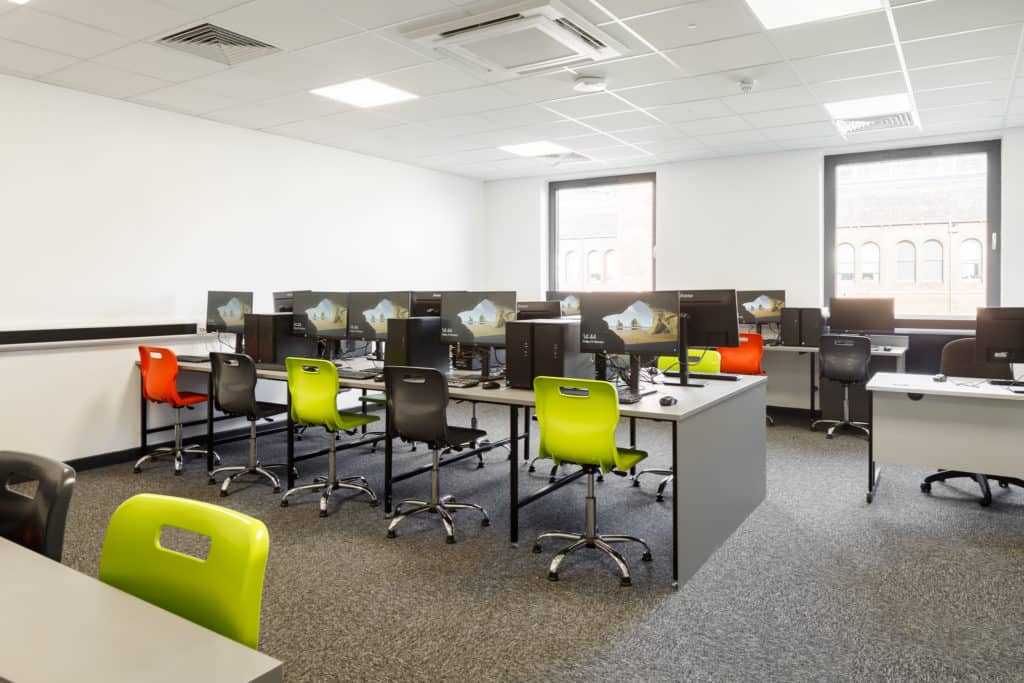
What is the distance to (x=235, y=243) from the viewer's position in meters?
6.12

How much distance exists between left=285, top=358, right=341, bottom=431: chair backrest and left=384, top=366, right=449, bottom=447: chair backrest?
44 cm

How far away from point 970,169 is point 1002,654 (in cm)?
583

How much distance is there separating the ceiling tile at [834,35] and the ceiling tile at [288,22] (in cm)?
251

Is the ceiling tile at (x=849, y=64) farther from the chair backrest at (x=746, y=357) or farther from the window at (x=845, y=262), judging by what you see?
the window at (x=845, y=262)

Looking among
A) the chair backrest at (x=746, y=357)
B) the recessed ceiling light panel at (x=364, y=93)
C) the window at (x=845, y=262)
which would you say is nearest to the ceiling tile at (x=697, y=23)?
the recessed ceiling light panel at (x=364, y=93)

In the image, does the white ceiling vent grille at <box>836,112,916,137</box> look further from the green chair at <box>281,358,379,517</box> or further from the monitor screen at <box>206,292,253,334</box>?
the monitor screen at <box>206,292,253,334</box>

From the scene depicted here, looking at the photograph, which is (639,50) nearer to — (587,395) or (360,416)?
(587,395)

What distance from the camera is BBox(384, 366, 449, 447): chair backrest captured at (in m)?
3.57

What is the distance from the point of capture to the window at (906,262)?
7.11 m

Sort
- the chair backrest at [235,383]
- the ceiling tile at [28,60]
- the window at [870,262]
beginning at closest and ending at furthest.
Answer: the ceiling tile at [28,60] → the chair backrest at [235,383] → the window at [870,262]

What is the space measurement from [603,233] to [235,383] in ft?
18.1

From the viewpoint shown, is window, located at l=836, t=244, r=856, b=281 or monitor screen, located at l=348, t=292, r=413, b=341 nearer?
monitor screen, located at l=348, t=292, r=413, b=341

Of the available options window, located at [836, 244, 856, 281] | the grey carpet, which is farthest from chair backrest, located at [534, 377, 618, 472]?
window, located at [836, 244, 856, 281]

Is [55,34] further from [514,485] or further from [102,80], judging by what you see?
[514,485]
